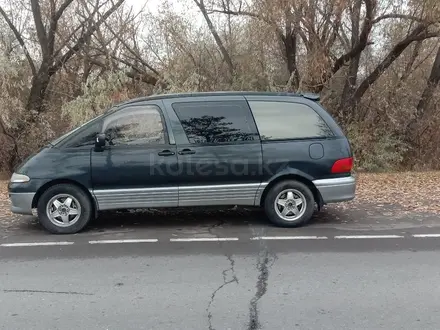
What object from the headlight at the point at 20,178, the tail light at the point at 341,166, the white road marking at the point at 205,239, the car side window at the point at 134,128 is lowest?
the white road marking at the point at 205,239

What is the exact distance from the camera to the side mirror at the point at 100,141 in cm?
706

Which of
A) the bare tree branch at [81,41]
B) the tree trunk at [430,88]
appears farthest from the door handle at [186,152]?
the tree trunk at [430,88]

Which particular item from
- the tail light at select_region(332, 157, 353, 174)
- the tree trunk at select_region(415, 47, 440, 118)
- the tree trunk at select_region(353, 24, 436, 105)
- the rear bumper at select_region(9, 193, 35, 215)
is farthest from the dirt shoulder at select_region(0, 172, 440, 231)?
the tree trunk at select_region(415, 47, 440, 118)

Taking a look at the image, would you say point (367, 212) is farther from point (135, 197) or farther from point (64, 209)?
point (64, 209)

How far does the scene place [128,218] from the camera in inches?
320

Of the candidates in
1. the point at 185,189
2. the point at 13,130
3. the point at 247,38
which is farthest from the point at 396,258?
the point at 13,130

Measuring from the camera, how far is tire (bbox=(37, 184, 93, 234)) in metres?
7.15

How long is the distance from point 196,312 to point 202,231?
9.51ft

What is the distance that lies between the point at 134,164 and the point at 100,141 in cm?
56

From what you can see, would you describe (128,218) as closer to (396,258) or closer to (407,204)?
(396,258)

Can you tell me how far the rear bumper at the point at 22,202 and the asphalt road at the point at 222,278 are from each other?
36 centimetres

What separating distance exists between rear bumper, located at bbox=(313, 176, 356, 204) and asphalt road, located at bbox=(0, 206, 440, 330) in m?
0.42

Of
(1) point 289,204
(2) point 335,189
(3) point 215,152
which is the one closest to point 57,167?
(3) point 215,152

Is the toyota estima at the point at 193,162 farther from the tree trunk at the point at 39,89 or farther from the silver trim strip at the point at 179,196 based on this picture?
the tree trunk at the point at 39,89
